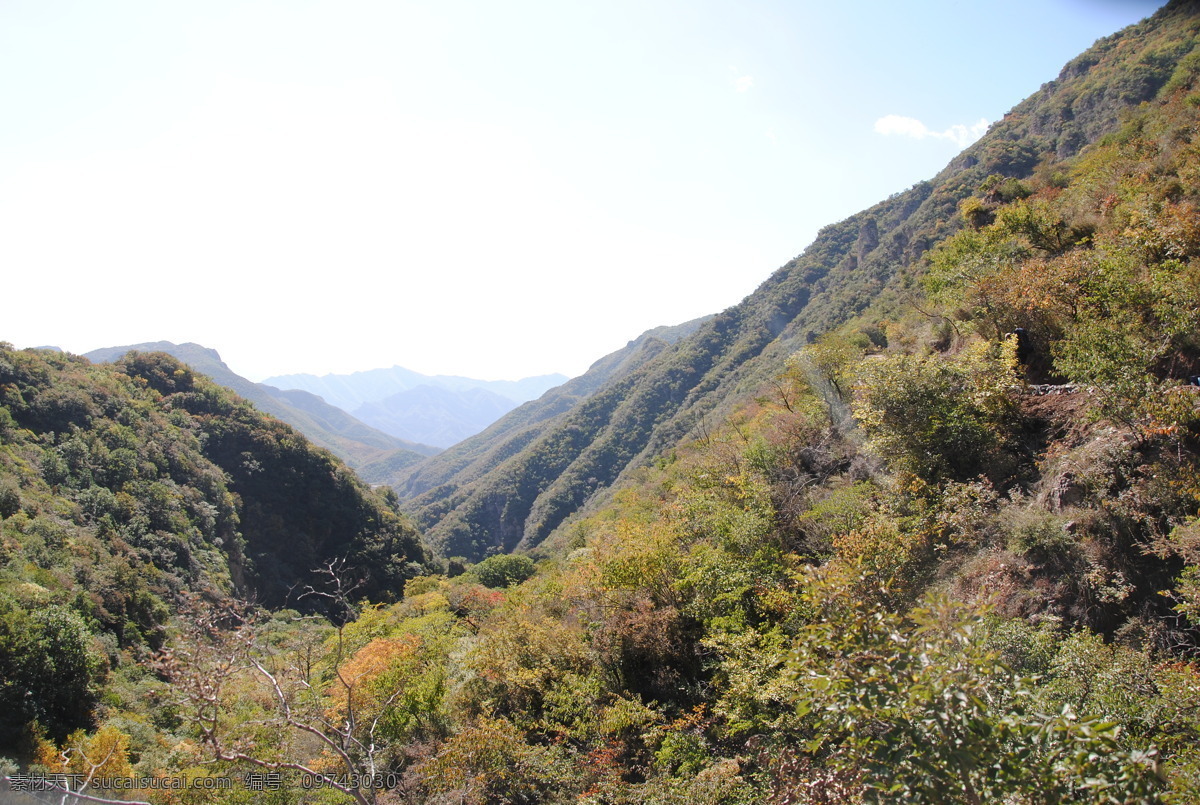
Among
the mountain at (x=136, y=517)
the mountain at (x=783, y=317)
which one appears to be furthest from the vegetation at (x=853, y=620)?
the mountain at (x=783, y=317)

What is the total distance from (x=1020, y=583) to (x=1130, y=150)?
71.8 feet

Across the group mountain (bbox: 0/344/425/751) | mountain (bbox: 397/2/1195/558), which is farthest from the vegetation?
mountain (bbox: 397/2/1195/558)

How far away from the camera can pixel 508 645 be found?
17297mm

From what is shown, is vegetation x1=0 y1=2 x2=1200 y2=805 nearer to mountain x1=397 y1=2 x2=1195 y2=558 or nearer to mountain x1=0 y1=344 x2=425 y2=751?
mountain x1=0 y1=344 x2=425 y2=751

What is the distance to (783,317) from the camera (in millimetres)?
98000

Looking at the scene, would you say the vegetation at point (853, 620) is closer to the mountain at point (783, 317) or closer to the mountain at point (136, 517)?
the mountain at point (136, 517)

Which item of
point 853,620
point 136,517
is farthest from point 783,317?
point 853,620

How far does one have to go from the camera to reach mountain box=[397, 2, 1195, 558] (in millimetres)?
52312

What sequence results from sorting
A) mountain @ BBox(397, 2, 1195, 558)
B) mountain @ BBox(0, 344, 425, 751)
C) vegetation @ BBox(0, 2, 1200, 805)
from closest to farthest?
1. vegetation @ BBox(0, 2, 1200, 805)
2. mountain @ BBox(0, 344, 425, 751)
3. mountain @ BBox(397, 2, 1195, 558)

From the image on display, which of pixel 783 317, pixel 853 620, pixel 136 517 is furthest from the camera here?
pixel 783 317

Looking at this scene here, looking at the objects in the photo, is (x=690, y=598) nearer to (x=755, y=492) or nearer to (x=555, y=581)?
(x=755, y=492)

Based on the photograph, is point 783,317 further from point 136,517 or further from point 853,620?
point 853,620

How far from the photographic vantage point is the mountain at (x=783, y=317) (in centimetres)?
5231

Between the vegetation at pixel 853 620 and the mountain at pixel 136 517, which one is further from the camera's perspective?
the mountain at pixel 136 517
